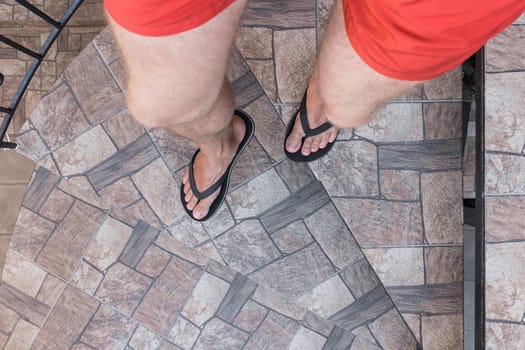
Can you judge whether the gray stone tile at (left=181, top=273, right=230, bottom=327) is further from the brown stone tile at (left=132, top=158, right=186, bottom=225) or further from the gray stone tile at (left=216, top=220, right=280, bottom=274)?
the brown stone tile at (left=132, top=158, right=186, bottom=225)

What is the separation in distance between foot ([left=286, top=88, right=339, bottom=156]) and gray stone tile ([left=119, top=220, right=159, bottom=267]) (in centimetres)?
73

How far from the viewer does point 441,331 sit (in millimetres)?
2129

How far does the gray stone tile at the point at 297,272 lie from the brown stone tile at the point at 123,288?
524 millimetres

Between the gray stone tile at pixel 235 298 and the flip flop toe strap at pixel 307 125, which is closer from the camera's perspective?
the flip flop toe strap at pixel 307 125

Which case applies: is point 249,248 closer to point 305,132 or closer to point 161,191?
point 161,191

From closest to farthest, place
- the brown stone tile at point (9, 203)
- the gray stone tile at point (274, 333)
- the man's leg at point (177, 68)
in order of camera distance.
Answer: the man's leg at point (177, 68)
the gray stone tile at point (274, 333)
the brown stone tile at point (9, 203)

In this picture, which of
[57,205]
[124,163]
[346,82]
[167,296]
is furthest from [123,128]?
[346,82]

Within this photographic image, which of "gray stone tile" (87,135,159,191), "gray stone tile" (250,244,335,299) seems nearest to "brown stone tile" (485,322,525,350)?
"gray stone tile" (250,244,335,299)

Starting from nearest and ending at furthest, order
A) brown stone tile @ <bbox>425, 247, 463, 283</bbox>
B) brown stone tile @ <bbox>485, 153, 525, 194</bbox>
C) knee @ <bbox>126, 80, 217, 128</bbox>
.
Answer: knee @ <bbox>126, 80, 217, 128</bbox>
brown stone tile @ <bbox>485, 153, 525, 194</bbox>
brown stone tile @ <bbox>425, 247, 463, 283</bbox>

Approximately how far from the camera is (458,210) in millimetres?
2117

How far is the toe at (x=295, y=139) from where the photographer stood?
1997 mm

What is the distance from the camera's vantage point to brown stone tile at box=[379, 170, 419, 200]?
2.13 metres

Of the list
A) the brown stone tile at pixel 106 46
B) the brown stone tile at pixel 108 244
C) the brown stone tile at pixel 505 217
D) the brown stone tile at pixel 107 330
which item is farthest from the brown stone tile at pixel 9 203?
the brown stone tile at pixel 505 217

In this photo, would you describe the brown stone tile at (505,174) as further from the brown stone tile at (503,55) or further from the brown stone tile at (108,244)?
the brown stone tile at (108,244)
